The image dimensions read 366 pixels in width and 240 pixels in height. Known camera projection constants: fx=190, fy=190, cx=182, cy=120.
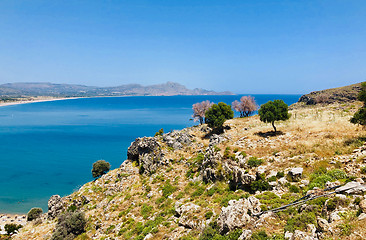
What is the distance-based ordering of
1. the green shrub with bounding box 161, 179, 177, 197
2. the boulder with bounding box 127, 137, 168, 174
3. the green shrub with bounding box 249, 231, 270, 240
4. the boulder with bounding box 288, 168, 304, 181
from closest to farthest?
the green shrub with bounding box 249, 231, 270, 240, the boulder with bounding box 288, 168, 304, 181, the green shrub with bounding box 161, 179, 177, 197, the boulder with bounding box 127, 137, 168, 174

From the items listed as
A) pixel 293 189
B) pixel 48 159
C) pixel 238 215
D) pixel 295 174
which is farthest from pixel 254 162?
pixel 48 159

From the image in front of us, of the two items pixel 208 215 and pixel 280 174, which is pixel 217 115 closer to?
pixel 280 174

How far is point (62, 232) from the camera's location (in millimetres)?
27688

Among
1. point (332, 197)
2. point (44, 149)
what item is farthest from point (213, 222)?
point (44, 149)

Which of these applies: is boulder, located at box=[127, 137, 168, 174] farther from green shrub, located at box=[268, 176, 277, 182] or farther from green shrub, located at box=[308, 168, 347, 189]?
green shrub, located at box=[308, 168, 347, 189]

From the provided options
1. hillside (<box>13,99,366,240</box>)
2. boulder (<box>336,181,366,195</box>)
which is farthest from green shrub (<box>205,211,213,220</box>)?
boulder (<box>336,181,366,195</box>)

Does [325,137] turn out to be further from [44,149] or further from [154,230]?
[44,149]

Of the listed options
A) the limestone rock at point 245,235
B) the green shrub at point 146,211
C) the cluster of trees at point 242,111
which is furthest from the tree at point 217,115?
the limestone rock at point 245,235

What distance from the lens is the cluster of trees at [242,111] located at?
35.9m

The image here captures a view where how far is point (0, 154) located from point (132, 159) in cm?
9237

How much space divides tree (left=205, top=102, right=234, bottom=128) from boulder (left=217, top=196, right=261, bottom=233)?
3282 cm

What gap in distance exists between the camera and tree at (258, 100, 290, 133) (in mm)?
35469

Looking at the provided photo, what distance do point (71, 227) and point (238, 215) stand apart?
2579cm

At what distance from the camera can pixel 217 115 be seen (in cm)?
4894
